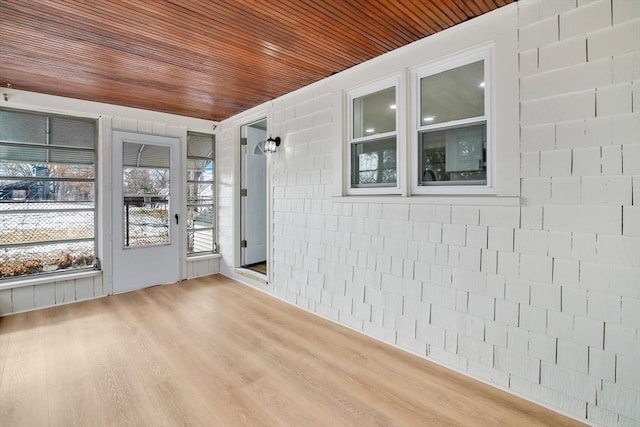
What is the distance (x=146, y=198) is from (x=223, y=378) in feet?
10.8

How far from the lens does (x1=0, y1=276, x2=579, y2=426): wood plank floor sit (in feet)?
6.37

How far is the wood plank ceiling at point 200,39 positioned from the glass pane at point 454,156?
2.70 ft

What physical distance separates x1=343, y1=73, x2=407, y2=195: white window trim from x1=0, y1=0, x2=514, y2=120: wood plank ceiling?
27 cm

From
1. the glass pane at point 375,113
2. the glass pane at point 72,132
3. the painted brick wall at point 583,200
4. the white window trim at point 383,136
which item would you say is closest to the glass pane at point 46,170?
the glass pane at point 72,132

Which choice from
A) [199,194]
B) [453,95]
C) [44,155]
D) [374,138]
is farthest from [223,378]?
[44,155]

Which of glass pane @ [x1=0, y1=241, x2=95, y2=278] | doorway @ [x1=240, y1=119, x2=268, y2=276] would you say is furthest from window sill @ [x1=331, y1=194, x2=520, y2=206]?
glass pane @ [x1=0, y1=241, x2=95, y2=278]

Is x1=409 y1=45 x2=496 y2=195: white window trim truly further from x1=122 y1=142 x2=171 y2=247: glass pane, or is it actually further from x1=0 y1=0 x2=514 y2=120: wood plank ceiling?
x1=122 y1=142 x2=171 y2=247: glass pane

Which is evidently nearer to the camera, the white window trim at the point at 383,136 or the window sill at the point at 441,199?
the window sill at the point at 441,199

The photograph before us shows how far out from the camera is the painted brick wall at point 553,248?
1757 millimetres

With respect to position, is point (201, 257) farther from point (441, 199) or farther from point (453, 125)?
point (453, 125)

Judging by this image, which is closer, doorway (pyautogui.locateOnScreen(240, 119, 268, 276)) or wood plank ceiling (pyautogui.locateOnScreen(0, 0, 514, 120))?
wood plank ceiling (pyautogui.locateOnScreen(0, 0, 514, 120))

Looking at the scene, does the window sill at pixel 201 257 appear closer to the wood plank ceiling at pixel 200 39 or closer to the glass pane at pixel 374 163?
the wood plank ceiling at pixel 200 39

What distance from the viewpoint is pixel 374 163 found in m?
→ 3.12

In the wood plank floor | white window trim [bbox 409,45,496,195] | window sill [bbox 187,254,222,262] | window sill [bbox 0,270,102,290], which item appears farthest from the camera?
window sill [bbox 187,254,222,262]
